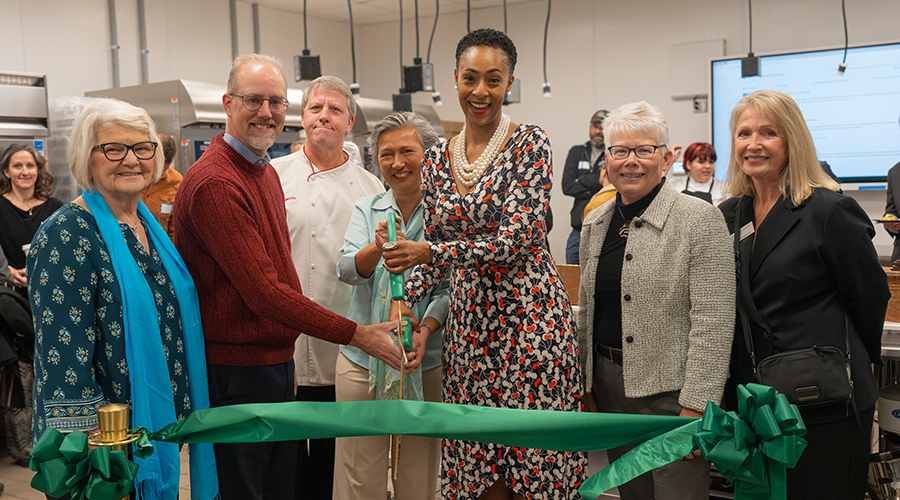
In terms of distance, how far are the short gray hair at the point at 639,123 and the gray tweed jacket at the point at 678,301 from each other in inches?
6.9

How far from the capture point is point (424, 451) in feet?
8.03

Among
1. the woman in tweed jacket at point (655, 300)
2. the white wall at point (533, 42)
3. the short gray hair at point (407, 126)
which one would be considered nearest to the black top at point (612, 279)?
the woman in tweed jacket at point (655, 300)

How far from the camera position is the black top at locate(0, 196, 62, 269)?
4.67m

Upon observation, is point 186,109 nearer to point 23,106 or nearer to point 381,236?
point 23,106

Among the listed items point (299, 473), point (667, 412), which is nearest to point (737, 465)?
point (667, 412)

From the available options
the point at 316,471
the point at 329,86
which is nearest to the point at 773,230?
the point at 329,86

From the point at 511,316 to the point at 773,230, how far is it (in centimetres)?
81

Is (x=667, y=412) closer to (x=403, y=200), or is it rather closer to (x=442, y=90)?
(x=403, y=200)

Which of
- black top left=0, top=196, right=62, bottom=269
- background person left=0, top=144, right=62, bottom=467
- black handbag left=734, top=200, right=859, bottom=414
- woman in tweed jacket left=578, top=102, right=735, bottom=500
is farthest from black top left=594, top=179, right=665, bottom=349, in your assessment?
black top left=0, top=196, right=62, bottom=269

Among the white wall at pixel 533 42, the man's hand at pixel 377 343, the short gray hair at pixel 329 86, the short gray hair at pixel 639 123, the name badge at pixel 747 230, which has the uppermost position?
the white wall at pixel 533 42

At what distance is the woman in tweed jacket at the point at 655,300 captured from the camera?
1.95 m

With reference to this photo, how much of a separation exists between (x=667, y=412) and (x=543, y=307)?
465 mm

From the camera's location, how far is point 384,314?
2.39 meters

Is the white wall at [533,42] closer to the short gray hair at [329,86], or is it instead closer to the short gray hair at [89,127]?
the short gray hair at [329,86]
